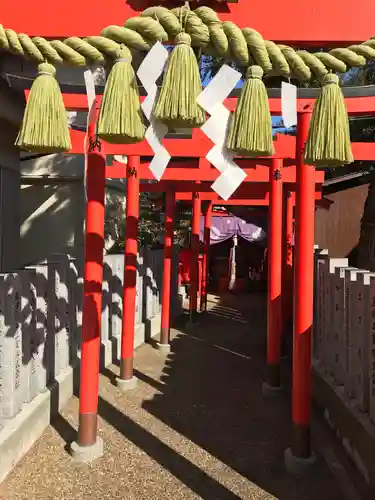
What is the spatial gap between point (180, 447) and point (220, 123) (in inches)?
110

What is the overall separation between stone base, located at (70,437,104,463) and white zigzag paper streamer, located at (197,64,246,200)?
244cm

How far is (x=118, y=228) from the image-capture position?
10383 millimetres

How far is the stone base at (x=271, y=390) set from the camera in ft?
17.4

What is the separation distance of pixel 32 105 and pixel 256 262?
17.5 m

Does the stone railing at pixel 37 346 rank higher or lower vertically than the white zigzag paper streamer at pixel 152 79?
lower

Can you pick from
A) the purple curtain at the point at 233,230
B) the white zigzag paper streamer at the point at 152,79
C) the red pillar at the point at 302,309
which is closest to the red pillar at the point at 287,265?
the red pillar at the point at 302,309

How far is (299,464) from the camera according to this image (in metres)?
3.48

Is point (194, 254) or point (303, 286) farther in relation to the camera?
point (194, 254)

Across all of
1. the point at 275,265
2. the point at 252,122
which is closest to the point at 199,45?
the point at 252,122

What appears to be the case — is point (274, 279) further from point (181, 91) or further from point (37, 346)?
point (181, 91)

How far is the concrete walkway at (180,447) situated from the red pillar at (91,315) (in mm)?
175

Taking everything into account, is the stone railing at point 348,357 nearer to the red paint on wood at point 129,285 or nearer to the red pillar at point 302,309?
the red pillar at point 302,309

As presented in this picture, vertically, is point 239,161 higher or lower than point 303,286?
higher

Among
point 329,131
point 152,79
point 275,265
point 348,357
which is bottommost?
point 348,357
